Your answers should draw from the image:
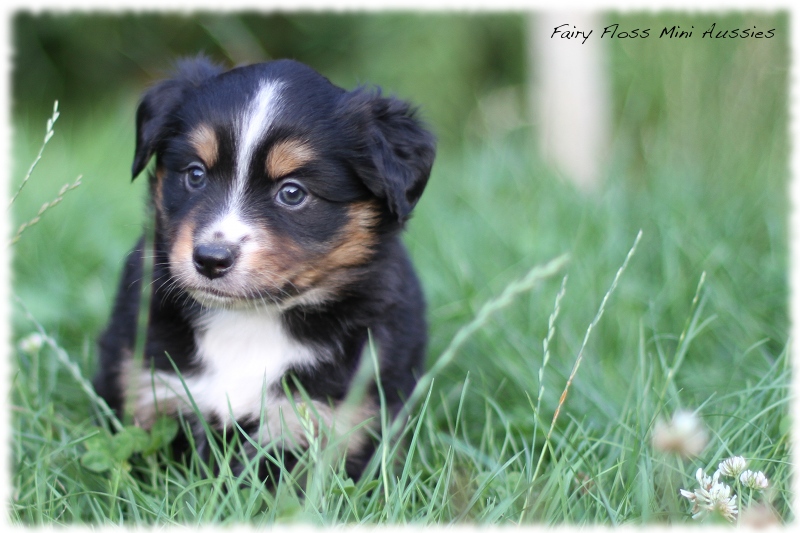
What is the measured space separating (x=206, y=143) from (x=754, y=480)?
1845 millimetres

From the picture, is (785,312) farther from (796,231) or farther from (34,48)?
(34,48)

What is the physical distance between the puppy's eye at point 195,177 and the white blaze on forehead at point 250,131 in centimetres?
16

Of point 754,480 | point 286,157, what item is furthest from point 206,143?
point 754,480

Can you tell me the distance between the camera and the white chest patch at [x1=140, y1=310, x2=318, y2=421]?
2.52 m

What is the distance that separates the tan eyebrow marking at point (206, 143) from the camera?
8.02 feet

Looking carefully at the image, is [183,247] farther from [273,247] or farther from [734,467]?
[734,467]

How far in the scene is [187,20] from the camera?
8031 millimetres

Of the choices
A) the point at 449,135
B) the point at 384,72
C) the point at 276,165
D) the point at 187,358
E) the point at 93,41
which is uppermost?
the point at 93,41

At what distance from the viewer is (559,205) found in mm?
4590

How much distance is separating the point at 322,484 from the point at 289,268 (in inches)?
26.4

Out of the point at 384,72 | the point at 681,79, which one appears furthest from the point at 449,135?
the point at 681,79

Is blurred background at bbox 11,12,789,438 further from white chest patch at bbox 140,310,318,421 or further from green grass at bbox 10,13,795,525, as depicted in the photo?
white chest patch at bbox 140,310,318,421

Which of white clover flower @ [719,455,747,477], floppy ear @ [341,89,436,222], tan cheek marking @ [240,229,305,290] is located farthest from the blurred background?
tan cheek marking @ [240,229,305,290]

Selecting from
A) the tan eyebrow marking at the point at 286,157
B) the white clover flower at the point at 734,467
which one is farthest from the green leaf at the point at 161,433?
the white clover flower at the point at 734,467
